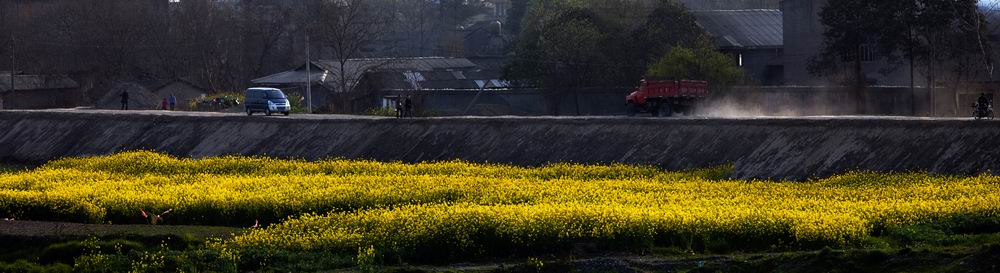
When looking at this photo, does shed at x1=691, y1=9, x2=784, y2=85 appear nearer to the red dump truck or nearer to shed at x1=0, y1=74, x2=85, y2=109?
the red dump truck

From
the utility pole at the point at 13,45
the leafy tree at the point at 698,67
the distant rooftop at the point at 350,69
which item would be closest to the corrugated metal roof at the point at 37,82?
the utility pole at the point at 13,45

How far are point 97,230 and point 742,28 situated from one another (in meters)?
63.1

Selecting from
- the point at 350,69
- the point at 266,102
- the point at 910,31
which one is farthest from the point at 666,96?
the point at 350,69

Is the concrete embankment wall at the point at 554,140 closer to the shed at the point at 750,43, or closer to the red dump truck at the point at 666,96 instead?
the red dump truck at the point at 666,96

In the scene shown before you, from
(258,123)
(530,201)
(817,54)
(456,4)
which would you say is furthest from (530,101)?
(456,4)

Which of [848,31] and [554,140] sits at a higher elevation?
[848,31]

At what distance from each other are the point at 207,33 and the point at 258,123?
169 feet

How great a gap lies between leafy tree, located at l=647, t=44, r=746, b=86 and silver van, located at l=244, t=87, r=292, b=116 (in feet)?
→ 55.6

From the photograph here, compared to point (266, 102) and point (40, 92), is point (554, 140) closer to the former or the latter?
point (266, 102)

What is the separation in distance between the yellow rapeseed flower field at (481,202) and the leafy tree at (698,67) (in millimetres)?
25420

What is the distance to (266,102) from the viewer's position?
211 ft

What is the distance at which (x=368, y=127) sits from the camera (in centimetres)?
5481

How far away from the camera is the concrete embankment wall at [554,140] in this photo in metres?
40.0

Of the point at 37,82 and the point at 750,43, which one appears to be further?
the point at 37,82
